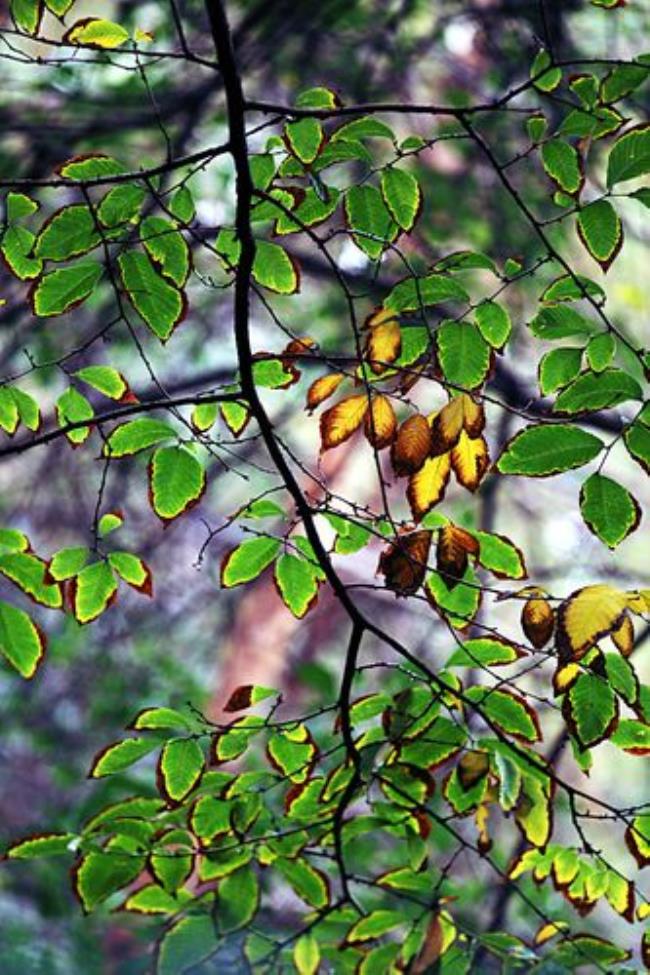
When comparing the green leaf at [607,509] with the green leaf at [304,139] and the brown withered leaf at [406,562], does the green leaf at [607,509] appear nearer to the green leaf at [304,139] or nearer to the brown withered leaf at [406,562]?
the brown withered leaf at [406,562]

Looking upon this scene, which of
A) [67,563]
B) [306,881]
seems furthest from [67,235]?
[306,881]

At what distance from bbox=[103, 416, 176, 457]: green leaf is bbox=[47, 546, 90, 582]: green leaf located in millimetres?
102

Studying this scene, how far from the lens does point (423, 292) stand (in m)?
0.96

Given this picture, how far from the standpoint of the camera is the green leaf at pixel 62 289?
0.97m

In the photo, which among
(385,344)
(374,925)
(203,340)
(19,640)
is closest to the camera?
(385,344)

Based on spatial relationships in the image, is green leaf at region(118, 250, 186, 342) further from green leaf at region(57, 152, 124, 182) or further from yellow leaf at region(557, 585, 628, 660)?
yellow leaf at region(557, 585, 628, 660)

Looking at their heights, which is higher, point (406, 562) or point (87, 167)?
point (87, 167)

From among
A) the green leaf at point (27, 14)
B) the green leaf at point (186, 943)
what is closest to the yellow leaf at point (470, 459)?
the green leaf at point (27, 14)

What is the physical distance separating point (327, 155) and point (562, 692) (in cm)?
39

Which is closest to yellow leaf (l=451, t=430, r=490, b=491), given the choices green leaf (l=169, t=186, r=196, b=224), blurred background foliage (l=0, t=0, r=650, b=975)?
green leaf (l=169, t=186, r=196, b=224)

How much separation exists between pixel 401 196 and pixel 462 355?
0.12 meters

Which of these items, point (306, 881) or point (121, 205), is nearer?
point (121, 205)

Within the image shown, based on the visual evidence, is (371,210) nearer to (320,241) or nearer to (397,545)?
(320,241)

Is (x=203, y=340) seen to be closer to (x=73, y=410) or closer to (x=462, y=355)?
(x=73, y=410)
